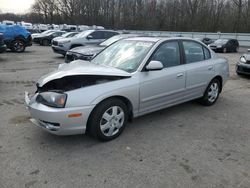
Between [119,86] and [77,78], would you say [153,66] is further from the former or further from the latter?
[77,78]

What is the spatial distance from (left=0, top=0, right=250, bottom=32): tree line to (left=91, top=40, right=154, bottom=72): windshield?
36.6m

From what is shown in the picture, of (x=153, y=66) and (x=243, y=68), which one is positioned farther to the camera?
(x=243, y=68)

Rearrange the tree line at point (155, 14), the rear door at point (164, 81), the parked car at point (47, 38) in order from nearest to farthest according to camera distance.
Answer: the rear door at point (164, 81) < the parked car at point (47, 38) < the tree line at point (155, 14)

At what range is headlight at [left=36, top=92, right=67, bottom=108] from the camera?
10.5ft

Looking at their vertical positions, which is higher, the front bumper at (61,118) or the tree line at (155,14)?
the tree line at (155,14)

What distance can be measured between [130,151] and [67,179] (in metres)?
1.01

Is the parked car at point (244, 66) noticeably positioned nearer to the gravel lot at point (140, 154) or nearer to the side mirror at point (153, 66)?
the gravel lot at point (140, 154)

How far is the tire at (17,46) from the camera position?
15148 millimetres

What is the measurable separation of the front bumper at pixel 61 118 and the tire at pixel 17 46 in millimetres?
13505

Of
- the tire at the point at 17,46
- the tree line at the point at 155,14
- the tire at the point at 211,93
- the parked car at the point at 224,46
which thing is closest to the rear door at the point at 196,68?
the tire at the point at 211,93

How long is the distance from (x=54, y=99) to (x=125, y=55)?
164 centimetres

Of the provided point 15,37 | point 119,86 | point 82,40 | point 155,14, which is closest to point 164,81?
point 119,86

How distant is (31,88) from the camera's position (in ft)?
21.8

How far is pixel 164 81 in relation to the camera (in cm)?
418
